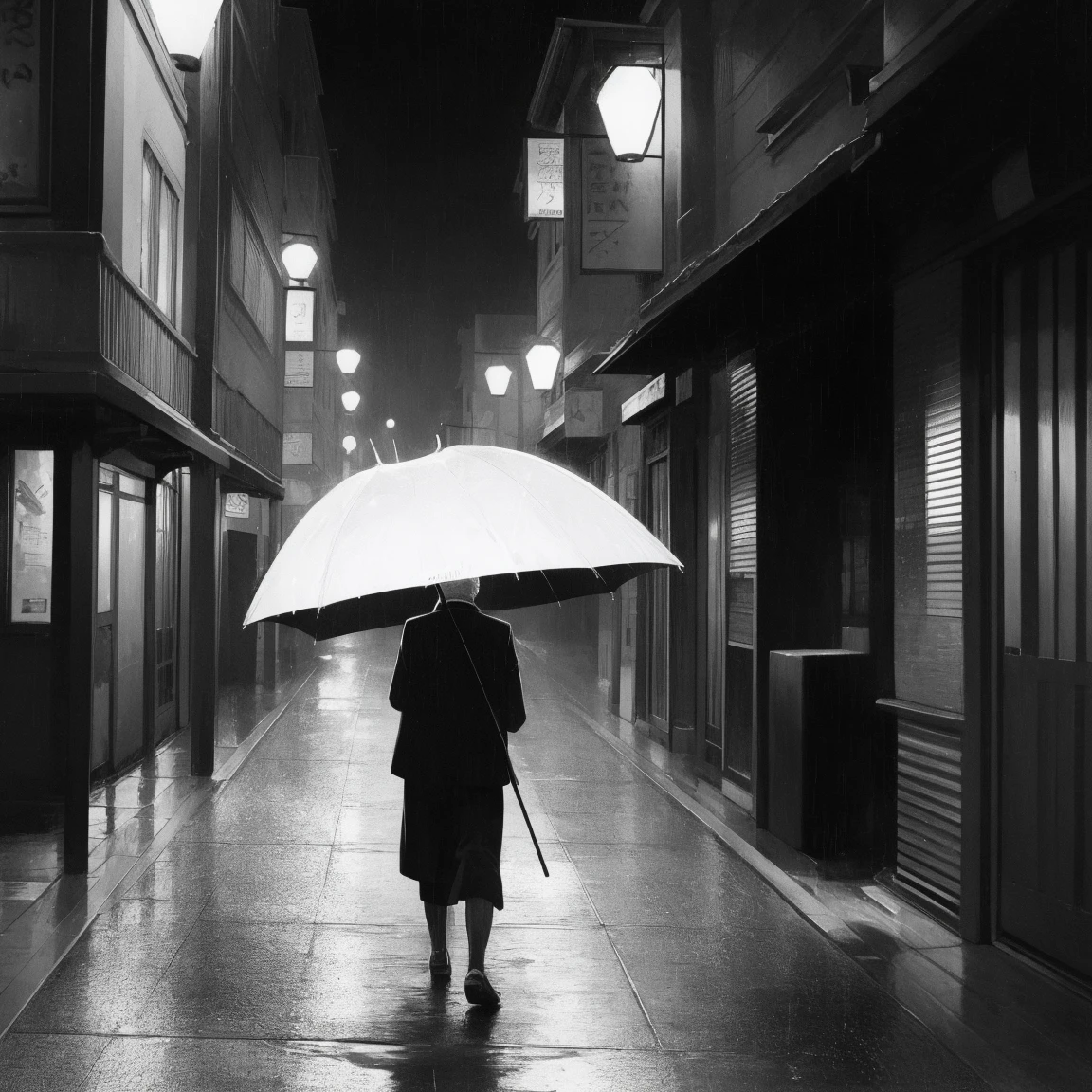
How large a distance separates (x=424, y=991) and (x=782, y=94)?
815 cm

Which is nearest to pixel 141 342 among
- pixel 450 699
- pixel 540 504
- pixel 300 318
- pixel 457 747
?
pixel 450 699

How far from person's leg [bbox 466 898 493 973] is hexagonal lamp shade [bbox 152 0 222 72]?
213 inches

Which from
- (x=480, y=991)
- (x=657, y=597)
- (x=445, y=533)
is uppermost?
(x=445, y=533)

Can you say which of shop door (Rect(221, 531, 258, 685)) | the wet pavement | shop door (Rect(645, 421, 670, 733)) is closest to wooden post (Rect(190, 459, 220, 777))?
the wet pavement

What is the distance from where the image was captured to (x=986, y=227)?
6.25 meters

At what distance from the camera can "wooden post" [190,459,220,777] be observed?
12.1 m

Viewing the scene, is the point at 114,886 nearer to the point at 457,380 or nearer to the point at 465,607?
the point at 465,607

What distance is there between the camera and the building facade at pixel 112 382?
8.43 metres

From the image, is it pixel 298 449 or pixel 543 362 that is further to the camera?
pixel 298 449

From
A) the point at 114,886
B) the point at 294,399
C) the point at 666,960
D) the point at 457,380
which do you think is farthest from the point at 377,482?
the point at 457,380

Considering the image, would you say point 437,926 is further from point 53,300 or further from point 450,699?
point 53,300

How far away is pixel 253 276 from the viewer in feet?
61.4

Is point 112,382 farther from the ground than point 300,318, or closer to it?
closer to it

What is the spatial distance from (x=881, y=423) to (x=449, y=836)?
421 cm
